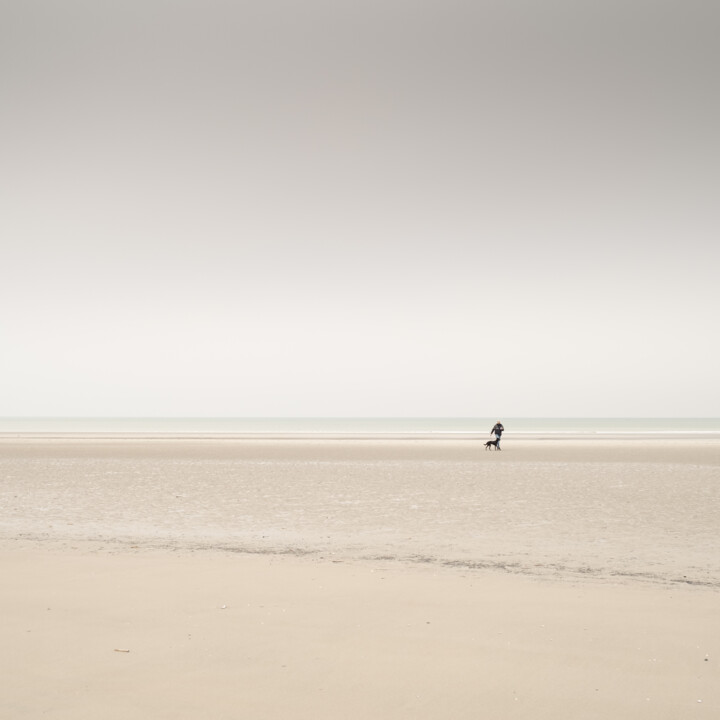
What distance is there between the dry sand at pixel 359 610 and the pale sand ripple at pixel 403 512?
0.10 meters

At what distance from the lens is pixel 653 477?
25.1m

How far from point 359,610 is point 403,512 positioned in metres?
9.07

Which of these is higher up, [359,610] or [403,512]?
[359,610]

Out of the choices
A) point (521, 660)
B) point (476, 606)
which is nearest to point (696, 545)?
point (476, 606)

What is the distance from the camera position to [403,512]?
639 inches

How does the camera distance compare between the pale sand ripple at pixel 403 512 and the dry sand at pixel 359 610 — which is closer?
the dry sand at pixel 359 610

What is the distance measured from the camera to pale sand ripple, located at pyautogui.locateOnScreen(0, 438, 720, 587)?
1122cm

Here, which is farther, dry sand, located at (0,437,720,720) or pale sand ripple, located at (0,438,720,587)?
pale sand ripple, located at (0,438,720,587)

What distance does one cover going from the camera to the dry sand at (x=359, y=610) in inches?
199

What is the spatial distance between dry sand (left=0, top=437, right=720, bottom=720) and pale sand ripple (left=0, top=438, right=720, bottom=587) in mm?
102

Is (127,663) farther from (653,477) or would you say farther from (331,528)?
(653,477)

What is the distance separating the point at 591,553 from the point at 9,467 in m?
26.1

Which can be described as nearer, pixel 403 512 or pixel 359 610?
pixel 359 610

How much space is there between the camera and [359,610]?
729 cm
